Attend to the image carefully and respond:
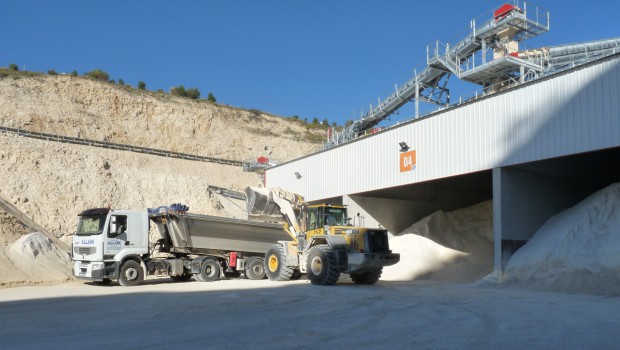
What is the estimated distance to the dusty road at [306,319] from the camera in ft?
29.3

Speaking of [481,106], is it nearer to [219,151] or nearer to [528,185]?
[528,185]

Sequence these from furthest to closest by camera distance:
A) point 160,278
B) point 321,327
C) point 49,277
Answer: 1. point 160,278
2. point 49,277
3. point 321,327

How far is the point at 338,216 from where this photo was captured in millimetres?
20422

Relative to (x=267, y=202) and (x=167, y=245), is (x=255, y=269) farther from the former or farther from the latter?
(x=167, y=245)

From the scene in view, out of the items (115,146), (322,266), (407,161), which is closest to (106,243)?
(322,266)

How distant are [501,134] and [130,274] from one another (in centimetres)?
1420

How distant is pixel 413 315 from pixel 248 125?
1815 inches

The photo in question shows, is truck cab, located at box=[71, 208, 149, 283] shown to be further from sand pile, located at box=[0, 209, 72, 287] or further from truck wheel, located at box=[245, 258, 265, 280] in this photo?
truck wheel, located at box=[245, 258, 265, 280]

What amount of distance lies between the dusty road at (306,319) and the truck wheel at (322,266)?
1122 millimetres

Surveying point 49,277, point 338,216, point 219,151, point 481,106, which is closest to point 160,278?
point 49,277

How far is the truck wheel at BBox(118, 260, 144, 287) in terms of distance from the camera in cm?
1994

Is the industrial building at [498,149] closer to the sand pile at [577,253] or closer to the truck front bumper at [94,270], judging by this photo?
the sand pile at [577,253]

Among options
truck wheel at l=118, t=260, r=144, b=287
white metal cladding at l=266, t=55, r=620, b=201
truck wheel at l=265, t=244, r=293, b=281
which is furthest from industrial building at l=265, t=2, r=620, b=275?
truck wheel at l=118, t=260, r=144, b=287

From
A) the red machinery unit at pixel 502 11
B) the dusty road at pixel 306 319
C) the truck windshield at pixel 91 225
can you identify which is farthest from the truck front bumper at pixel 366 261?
A: the red machinery unit at pixel 502 11
